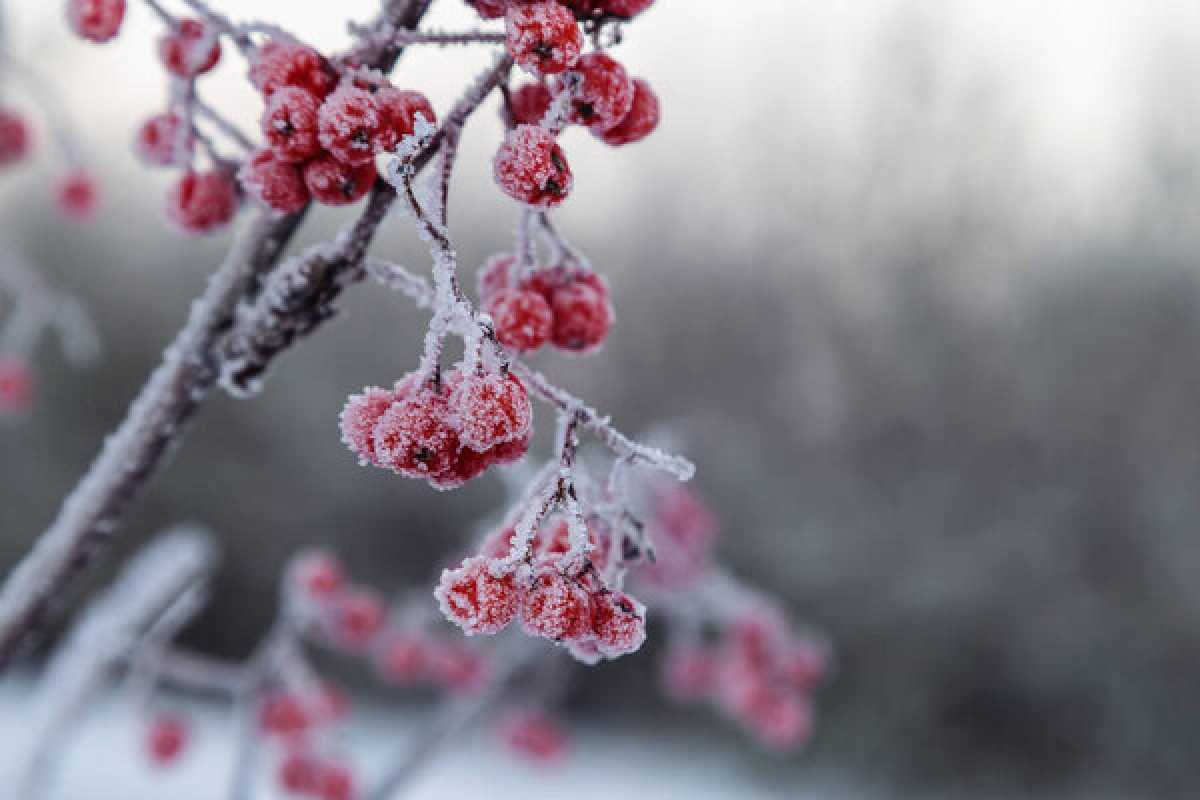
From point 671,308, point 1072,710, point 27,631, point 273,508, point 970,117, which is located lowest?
point 27,631

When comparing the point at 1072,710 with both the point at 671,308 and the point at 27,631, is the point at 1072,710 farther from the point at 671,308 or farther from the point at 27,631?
the point at 27,631

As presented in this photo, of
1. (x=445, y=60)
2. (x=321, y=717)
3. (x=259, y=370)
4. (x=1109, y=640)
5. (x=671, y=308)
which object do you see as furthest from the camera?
(x=671, y=308)

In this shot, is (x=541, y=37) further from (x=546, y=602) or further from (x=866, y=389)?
Result: (x=866, y=389)

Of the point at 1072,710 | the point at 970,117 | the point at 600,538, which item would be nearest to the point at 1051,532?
the point at 1072,710

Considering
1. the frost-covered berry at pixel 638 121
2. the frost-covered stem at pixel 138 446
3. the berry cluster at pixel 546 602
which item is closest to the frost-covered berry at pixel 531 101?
the frost-covered berry at pixel 638 121

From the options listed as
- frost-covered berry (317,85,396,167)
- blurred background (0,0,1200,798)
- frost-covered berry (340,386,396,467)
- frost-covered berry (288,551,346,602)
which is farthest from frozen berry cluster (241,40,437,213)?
blurred background (0,0,1200,798)

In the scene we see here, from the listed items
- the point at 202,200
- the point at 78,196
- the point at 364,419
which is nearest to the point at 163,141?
the point at 202,200

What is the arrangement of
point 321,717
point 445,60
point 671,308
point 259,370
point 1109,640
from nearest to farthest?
1. point 259,370
2. point 321,717
3. point 445,60
4. point 1109,640
5. point 671,308

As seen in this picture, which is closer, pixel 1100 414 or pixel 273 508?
pixel 1100 414
